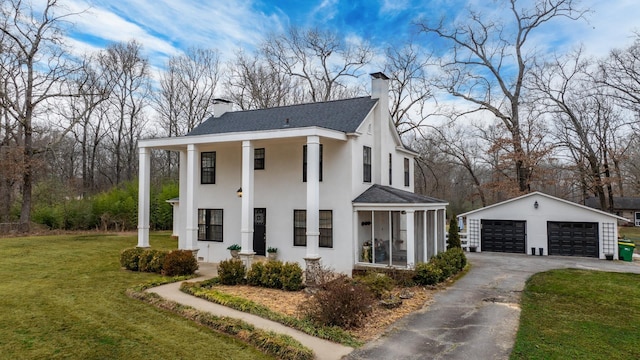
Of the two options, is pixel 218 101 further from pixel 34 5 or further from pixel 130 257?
pixel 34 5

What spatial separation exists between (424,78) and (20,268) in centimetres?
2747

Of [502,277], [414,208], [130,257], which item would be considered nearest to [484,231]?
[502,277]

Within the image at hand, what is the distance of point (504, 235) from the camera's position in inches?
771

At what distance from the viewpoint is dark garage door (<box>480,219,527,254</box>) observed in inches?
755

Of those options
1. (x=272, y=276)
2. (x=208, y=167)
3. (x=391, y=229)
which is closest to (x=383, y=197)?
(x=391, y=229)

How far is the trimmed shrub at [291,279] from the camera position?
10969 millimetres

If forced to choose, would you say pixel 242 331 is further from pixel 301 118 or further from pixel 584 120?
pixel 584 120

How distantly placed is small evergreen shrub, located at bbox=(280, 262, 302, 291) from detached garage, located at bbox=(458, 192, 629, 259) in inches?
489

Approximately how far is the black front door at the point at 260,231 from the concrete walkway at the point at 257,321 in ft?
9.64

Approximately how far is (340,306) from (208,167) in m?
10.0

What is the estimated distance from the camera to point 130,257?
44.2 feet

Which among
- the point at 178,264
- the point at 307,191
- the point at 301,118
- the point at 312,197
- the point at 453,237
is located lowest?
the point at 178,264

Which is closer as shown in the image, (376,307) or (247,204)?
(376,307)

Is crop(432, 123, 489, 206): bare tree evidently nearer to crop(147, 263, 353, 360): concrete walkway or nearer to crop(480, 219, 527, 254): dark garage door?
crop(480, 219, 527, 254): dark garage door
